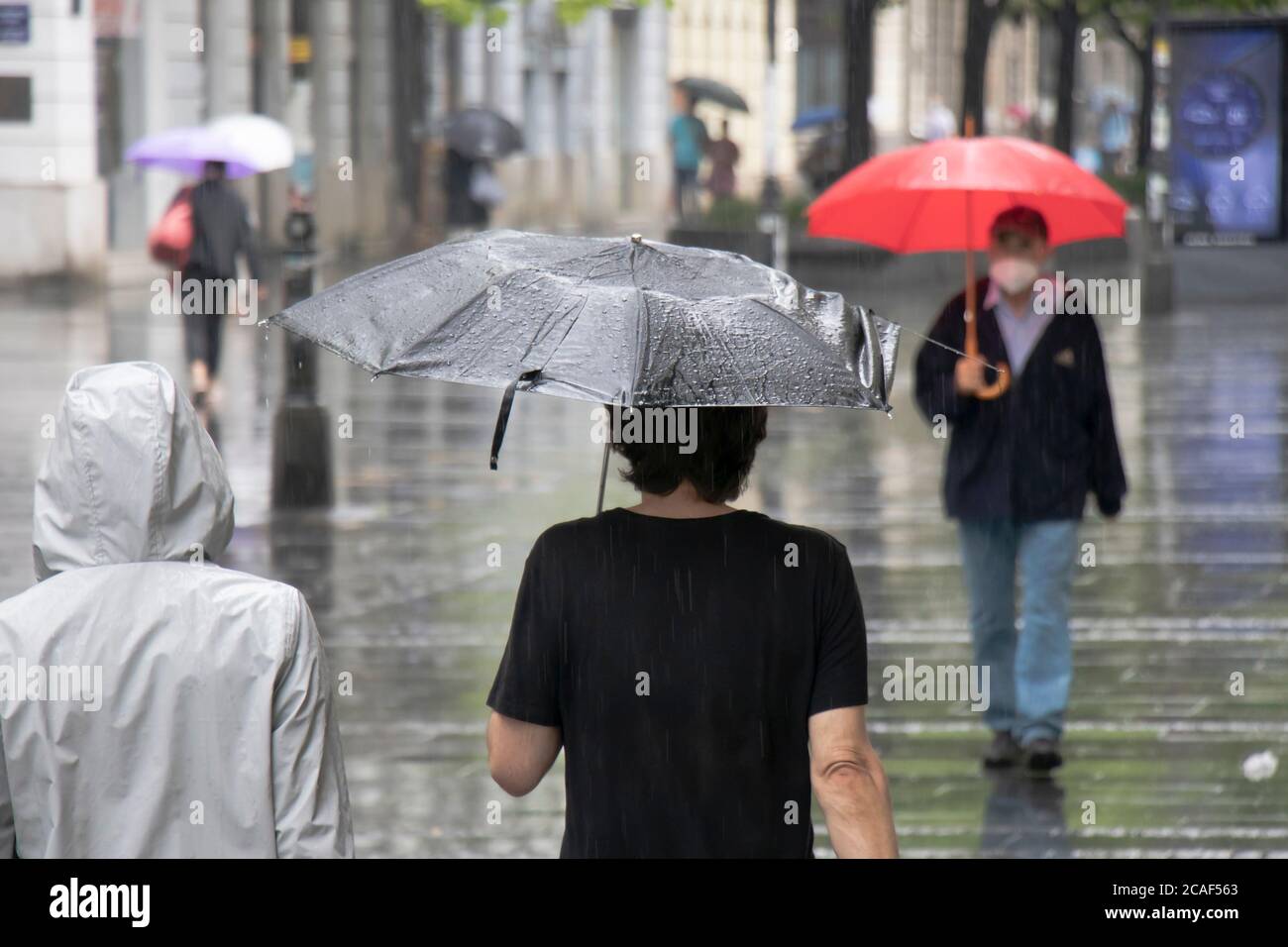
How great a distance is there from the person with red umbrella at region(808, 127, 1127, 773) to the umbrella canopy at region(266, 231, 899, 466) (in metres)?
3.28

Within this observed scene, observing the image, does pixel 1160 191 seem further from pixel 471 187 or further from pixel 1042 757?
pixel 1042 757

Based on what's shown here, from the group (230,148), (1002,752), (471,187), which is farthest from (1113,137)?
(1002,752)

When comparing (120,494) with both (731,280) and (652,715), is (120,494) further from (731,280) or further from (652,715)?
(731,280)

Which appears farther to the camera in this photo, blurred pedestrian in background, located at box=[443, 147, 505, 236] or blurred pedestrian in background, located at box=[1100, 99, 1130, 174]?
blurred pedestrian in background, located at box=[1100, 99, 1130, 174]

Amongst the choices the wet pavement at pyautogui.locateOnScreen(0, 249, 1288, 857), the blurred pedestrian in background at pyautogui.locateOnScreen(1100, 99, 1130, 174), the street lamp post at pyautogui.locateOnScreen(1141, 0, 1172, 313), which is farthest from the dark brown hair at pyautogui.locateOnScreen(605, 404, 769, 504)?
the blurred pedestrian in background at pyautogui.locateOnScreen(1100, 99, 1130, 174)

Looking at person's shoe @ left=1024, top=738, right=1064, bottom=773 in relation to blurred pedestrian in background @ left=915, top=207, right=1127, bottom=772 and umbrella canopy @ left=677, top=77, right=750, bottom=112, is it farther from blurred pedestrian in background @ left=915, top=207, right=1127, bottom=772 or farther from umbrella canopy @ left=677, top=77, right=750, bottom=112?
umbrella canopy @ left=677, top=77, right=750, bottom=112

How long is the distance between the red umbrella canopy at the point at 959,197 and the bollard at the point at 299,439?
501cm

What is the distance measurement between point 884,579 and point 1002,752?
9.80ft

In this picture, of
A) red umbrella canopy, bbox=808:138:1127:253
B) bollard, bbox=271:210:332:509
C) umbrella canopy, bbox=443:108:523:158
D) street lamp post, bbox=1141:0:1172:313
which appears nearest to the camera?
red umbrella canopy, bbox=808:138:1127:253

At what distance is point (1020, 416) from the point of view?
7.06 metres

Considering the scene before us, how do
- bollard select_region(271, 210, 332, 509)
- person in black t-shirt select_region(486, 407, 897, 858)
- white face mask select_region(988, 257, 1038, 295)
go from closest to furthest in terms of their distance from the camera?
1. person in black t-shirt select_region(486, 407, 897, 858)
2. white face mask select_region(988, 257, 1038, 295)
3. bollard select_region(271, 210, 332, 509)

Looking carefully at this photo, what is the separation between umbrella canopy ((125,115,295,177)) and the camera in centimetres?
1479

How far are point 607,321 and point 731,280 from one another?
331 mm

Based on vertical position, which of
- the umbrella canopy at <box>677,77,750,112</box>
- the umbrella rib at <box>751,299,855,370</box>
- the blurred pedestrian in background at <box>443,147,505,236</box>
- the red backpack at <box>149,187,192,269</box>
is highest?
the umbrella canopy at <box>677,77,750,112</box>
